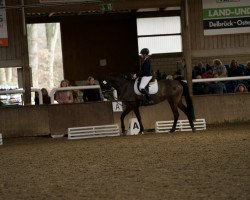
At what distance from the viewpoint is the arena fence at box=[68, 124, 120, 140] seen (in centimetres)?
1714

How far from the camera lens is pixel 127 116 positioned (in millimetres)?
18547

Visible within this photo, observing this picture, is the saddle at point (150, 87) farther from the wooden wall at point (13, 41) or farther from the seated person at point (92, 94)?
the wooden wall at point (13, 41)

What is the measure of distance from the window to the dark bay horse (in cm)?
931

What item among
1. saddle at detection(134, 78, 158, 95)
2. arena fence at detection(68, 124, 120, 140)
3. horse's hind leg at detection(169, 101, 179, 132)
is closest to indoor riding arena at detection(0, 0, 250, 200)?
arena fence at detection(68, 124, 120, 140)

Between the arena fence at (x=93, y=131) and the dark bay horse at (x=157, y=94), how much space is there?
28 centimetres

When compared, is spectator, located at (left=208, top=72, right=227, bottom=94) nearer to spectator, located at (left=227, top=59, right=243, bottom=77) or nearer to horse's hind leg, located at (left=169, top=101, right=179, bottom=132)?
spectator, located at (left=227, top=59, right=243, bottom=77)

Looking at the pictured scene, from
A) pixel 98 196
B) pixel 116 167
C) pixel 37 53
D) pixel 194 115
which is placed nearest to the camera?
pixel 98 196

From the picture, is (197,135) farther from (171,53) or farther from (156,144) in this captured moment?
(171,53)

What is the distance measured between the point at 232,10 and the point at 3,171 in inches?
405

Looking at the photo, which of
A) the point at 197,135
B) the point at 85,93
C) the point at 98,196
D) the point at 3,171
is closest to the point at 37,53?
the point at 85,93

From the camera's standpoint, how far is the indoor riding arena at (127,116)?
8.61 m

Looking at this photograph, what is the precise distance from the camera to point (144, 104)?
1719 cm

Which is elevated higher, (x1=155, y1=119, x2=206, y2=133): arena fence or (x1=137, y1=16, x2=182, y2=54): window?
(x1=137, y1=16, x2=182, y2=54): window

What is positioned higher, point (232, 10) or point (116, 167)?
point (232, 10)
